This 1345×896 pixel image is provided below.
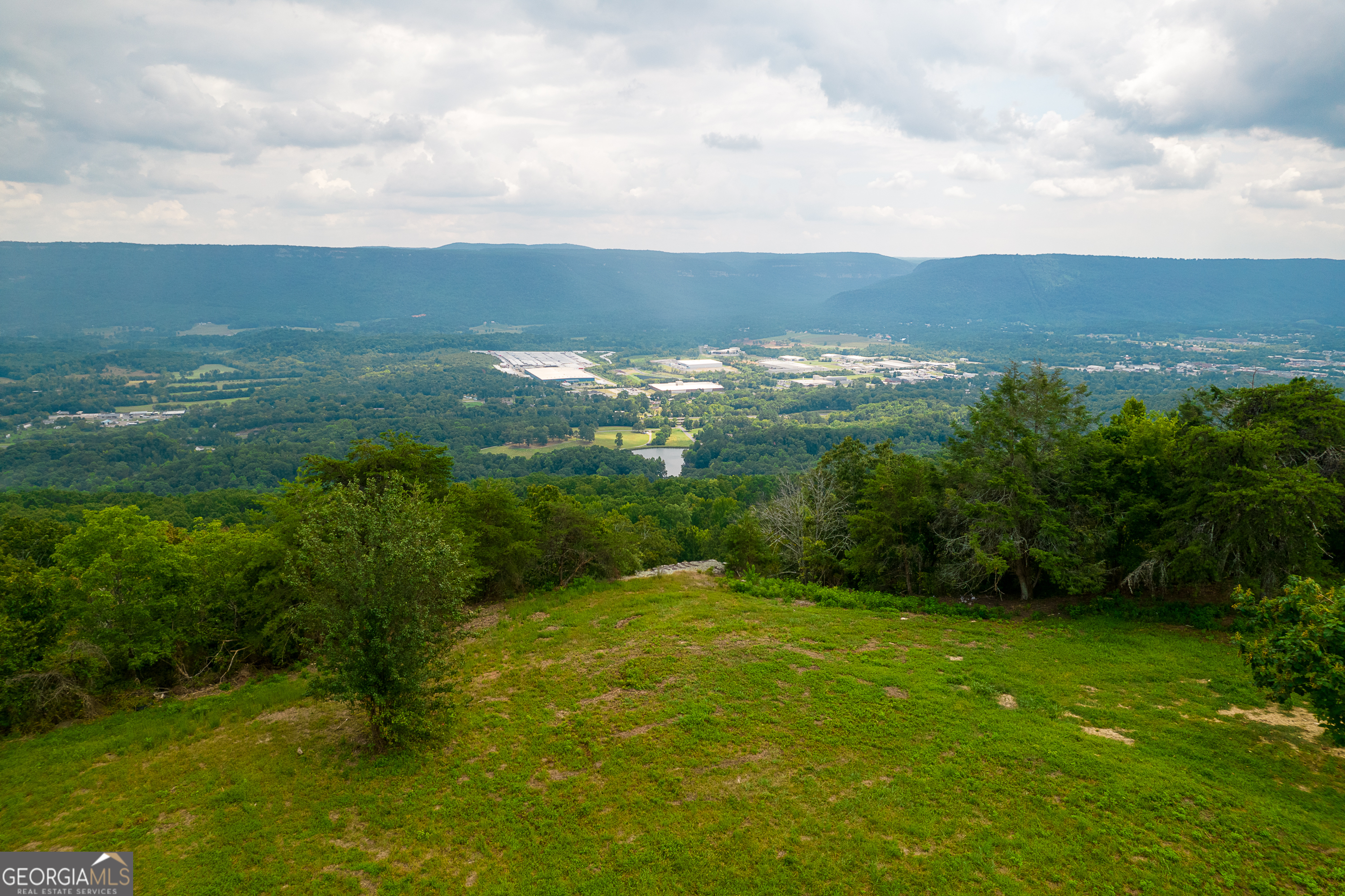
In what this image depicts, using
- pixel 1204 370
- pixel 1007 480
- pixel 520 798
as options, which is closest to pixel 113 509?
pixel 520 798

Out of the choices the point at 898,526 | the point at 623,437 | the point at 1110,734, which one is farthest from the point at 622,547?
the point at 623,437

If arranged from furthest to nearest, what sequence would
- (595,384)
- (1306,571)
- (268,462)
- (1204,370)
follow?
(595,384)
(1204,370)
(268,462)
(1306,571)

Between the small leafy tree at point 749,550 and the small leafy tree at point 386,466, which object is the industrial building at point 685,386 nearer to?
the small leafy tree at point 749,550

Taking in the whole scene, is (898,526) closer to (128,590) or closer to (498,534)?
(498,534)

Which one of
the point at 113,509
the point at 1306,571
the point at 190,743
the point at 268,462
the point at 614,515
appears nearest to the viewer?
the point at 190,743

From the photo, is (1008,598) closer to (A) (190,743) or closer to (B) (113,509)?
(A) (190,743)
